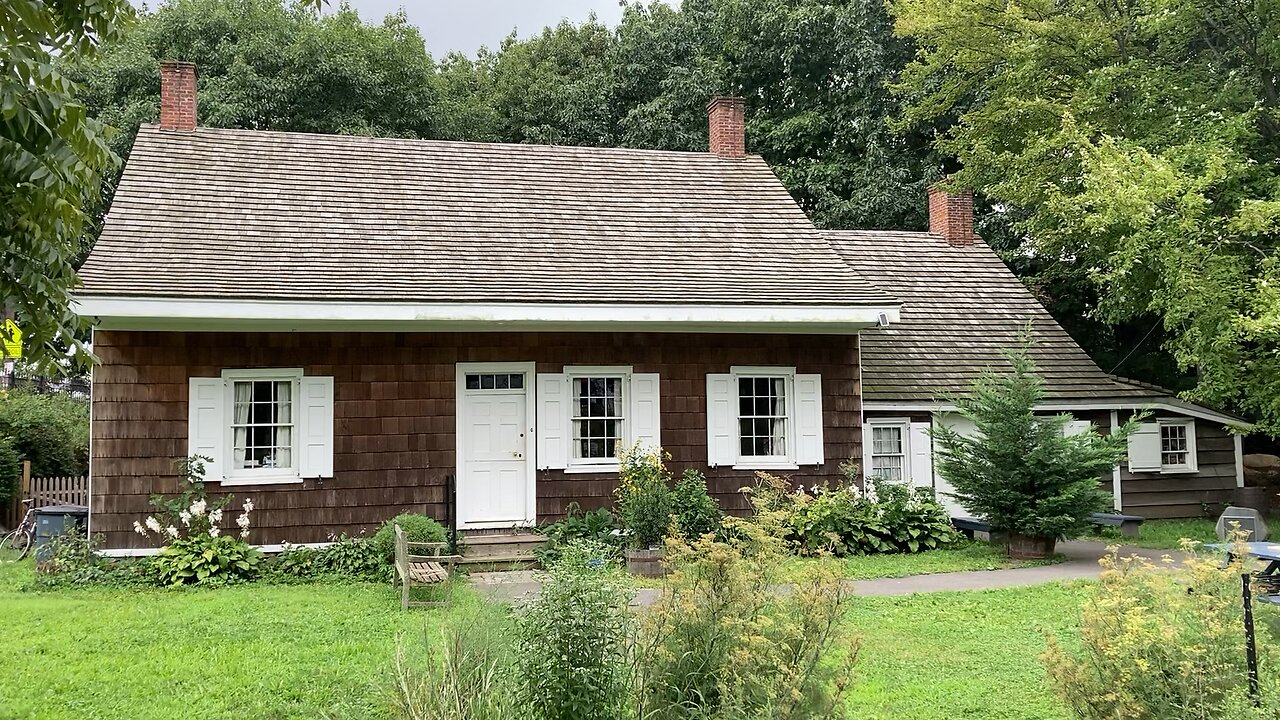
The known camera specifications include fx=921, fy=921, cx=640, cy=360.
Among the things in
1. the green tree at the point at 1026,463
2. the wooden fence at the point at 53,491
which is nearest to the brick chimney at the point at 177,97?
the wooden fence at the point at 53,491

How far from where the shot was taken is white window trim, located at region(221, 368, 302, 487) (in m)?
12.0

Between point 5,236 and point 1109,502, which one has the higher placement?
point 5,236

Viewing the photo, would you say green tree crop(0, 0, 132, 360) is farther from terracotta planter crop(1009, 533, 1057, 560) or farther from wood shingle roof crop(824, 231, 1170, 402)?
wood shingle roof crop(824, 231, 1170, 402)

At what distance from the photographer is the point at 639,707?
4.75m

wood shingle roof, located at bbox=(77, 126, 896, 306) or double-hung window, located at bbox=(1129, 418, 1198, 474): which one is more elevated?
wood shingle roof, located at bbox=(77, 126, 896, 306)

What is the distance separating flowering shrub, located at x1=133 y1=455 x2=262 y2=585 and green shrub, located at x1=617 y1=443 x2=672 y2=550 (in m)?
4.71

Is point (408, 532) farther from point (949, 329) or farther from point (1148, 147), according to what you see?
point (1148, 147)

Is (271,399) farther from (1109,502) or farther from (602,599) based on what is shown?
(1109,502)

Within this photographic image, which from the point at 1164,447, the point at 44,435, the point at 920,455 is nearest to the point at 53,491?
the point at 44,435

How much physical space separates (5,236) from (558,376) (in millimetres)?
9059

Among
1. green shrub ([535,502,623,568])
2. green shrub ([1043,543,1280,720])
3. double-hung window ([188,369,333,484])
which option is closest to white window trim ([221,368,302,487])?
double-hung window ([188,369,333,484])

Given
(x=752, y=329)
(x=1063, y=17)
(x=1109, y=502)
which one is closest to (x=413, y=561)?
(x=752, y=329)

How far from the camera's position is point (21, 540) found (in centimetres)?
1452

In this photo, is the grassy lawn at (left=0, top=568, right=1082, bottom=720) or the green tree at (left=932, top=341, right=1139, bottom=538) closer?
the grassy lawn at (left=0, top=568, right=1082, bottom=720)
